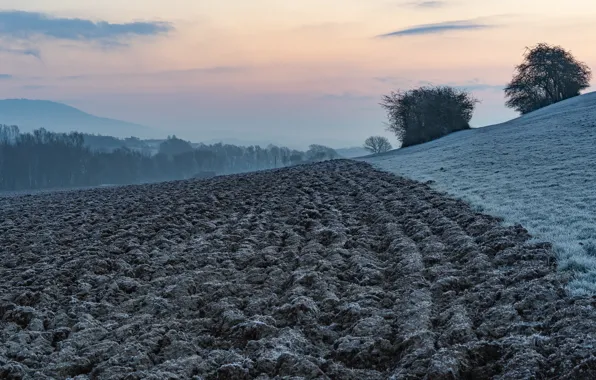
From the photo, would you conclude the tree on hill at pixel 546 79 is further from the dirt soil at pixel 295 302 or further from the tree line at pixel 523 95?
the dirt soil at pixel 295 302

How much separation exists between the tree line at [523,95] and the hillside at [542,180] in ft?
99.2

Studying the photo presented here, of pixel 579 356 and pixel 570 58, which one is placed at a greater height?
pixel 570 58

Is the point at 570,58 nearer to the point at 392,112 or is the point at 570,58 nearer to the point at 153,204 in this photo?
the point at 392,112

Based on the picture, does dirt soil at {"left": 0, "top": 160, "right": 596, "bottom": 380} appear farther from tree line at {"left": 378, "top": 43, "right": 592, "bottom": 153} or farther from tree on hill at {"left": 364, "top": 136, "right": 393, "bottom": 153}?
tree on hill at {"left": 364, "top": 136, "right": 393, "bottom": 153}

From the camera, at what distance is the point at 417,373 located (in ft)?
20.7

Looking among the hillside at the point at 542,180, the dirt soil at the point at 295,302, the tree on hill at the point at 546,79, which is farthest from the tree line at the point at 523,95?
the dirt soil at the point at 295,302

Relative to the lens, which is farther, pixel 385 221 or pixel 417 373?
pixel 385 221

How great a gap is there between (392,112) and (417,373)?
255 ft

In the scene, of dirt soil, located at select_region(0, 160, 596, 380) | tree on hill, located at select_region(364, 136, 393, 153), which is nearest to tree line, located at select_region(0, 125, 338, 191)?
tree on hill, located at select_region(364, 136, 393, 153)

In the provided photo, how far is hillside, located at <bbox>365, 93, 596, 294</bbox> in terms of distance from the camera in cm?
1138

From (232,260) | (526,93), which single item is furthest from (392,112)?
(232,260)

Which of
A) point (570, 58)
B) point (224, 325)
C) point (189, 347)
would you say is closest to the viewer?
point (189, 347)

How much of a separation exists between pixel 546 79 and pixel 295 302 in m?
74.9

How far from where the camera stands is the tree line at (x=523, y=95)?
7344 centimetres
